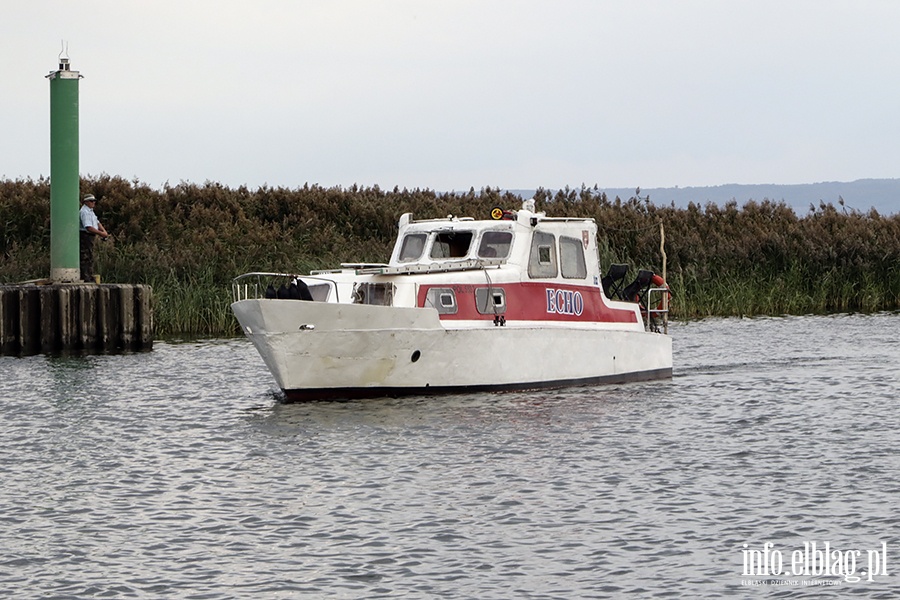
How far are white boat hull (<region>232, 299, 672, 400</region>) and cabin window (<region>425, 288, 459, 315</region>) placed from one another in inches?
9.6

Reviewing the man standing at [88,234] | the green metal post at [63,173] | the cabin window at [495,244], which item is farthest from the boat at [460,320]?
the man standing at [88,234]

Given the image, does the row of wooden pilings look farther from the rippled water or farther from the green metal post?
the rippled water

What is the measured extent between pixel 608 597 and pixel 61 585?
4691 millimetres

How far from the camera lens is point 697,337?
34344 millimetres

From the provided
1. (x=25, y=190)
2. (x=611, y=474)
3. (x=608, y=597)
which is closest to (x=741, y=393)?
(x=611, y=474)

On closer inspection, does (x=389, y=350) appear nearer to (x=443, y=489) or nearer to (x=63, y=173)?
(x=443, y=489)

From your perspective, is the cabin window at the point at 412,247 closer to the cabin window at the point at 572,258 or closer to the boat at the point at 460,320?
the boat at the point at 460,320

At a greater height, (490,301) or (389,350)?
(490,301)

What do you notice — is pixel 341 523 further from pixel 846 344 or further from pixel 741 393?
pixel 846 344

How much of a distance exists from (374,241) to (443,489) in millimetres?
26170

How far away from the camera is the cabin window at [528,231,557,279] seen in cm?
2408

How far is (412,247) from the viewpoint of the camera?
984 inches

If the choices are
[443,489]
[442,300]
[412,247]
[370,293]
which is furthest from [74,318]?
[443,489]

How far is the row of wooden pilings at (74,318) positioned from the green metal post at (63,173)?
1.06m
